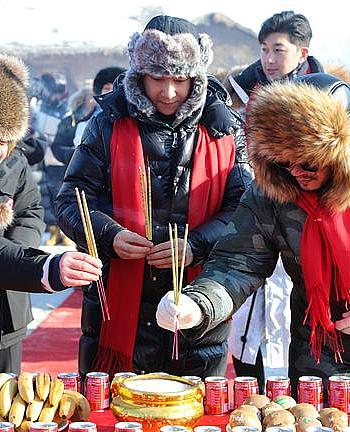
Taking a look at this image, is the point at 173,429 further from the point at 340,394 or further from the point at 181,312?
the point at 340,394

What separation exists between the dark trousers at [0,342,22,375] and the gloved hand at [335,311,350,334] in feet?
4.11

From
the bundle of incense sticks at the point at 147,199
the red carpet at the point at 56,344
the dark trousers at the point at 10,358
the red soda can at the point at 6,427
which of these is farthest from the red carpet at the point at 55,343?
the red soda can at the point at 6,427

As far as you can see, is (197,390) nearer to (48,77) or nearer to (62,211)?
(62,211)

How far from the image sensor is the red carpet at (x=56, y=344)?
16.1 feet

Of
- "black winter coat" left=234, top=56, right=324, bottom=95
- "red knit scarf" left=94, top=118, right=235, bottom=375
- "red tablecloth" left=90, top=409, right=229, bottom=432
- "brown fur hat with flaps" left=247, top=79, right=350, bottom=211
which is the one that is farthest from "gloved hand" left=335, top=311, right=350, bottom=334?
"black winter coat" left=234, top=56, right=324, bottom=95

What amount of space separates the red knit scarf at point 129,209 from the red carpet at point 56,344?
180 cm

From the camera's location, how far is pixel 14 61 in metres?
3.20

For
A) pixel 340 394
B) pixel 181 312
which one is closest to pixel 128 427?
pixel 181 312

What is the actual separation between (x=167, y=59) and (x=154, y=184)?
413 mm

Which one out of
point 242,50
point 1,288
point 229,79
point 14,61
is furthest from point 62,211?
point 242,50

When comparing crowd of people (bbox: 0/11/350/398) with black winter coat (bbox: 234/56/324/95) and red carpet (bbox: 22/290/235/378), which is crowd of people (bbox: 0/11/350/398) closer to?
black winter coat (bbox: 234/56/324/95)

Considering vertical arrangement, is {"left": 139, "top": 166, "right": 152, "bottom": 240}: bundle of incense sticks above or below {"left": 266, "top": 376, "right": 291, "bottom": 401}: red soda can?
above

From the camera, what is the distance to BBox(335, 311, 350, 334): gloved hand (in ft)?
8.01

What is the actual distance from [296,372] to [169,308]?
548 millimetres
